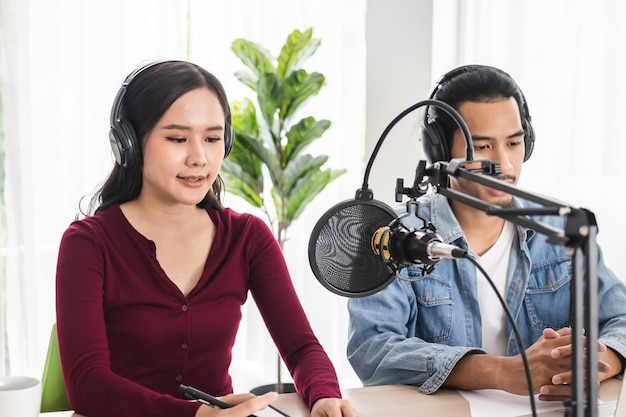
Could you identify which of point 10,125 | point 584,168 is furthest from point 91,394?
point 584,168

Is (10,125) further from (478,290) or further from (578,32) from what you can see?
(578,32)

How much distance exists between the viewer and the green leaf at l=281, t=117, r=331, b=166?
2.71m

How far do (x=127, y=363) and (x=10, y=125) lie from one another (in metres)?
1.39

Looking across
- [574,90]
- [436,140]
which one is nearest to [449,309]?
[436,140]

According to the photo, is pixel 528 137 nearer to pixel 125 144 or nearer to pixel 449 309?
pixel 449 309

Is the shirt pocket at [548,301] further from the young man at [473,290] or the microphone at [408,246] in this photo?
the microphone at [408,246]

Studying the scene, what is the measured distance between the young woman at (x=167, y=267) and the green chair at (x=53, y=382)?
14 cm

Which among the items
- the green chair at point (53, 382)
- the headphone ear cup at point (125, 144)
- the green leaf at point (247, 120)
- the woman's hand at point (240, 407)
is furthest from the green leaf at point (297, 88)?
the woman's hand at point (240, 407)

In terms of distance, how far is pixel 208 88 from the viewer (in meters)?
1.54

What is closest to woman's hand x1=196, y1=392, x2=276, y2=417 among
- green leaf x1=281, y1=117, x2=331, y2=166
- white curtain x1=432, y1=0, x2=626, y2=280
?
white curtain x1=432, y1=0, x2=626, y2=280

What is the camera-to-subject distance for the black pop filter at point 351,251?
1.05 m

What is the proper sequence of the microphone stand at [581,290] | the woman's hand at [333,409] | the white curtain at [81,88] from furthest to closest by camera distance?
1. the white curtain at [81,88]
2. the woman's hand at [333,409]
3. the microphone stand at [581,290]

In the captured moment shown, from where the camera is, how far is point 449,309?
163 cm

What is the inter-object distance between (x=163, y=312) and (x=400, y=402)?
489 mm
